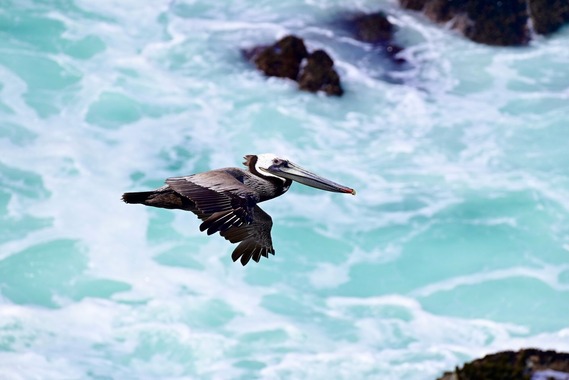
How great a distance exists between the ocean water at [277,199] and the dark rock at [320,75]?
0.24 m

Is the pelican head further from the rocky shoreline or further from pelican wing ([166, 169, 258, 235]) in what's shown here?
the rocky shoreline

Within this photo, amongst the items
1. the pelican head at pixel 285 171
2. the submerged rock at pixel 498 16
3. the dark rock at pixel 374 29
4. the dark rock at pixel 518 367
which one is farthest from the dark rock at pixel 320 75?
the pelican head at pixel 285 171

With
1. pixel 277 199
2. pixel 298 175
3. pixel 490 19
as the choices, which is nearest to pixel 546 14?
pixel 490 19

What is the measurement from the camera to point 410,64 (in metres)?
24.2

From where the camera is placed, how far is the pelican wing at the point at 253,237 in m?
9.45

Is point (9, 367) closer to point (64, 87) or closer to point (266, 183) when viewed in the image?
point (64, 87)

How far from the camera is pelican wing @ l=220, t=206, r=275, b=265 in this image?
31.0ft

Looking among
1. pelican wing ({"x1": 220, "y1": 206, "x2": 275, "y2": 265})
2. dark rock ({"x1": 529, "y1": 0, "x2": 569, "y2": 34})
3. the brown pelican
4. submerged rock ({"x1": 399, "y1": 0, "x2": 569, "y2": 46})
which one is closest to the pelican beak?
the brown pelican

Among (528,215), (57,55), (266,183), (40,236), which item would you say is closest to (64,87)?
(57,55)

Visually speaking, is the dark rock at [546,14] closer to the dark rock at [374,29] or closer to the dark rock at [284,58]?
the dark rock at [374,29]

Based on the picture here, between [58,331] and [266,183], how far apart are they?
10.1m

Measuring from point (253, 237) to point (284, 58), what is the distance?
14007 millimetres

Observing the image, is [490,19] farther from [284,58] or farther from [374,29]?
[284,58]

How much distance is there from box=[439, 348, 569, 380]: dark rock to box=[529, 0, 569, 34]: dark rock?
1368cm
